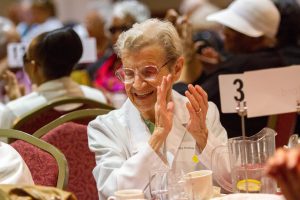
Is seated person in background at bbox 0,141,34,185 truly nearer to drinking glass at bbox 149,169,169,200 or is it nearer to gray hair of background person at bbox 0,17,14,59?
drinking glass at bbox 149,169,169,200

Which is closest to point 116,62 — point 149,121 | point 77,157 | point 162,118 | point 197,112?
point 77,157

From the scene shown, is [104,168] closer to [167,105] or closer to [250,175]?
[167,105]

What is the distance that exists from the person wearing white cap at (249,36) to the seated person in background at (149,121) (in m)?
1.54

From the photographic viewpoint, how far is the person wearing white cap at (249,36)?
511 centimetres

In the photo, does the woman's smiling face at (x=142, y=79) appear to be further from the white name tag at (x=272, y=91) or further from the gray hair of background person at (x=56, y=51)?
the gray hair of background person at (x=56, y=51)

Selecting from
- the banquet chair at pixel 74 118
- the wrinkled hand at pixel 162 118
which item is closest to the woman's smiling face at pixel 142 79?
the wrinkled hand at pixel 162 118

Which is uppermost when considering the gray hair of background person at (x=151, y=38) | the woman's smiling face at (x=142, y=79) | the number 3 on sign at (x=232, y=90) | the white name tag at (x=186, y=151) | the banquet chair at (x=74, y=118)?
the gray hair of background person at (x=151, y=38)

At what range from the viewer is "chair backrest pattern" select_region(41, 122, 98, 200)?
3.93 m

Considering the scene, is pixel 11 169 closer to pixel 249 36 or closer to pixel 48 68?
pixel 48 68

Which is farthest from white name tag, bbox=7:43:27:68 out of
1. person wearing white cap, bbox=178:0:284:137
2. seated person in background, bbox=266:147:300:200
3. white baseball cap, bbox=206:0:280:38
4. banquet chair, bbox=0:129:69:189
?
seated person in background, bbox=266:147:300:200

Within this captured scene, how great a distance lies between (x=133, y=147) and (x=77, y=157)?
2.02 ft

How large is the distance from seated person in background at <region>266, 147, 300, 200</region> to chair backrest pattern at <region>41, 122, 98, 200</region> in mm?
1925

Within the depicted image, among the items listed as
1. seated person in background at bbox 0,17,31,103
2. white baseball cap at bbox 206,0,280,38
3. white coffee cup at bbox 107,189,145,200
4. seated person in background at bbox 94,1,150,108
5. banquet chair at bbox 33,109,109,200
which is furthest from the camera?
seated person in background at bbox 94,1,150,108

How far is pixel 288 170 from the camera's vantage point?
212 centimetres
